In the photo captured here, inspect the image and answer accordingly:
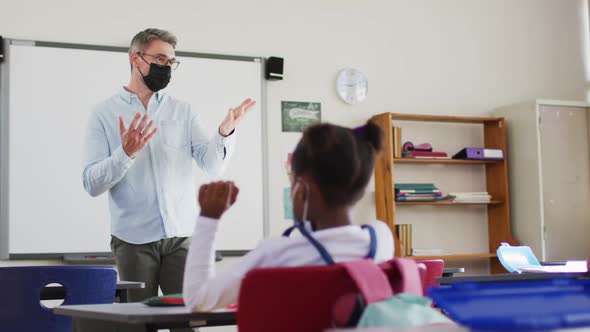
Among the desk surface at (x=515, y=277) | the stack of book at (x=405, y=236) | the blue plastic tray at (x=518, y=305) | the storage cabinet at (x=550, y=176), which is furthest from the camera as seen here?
the storage cabinet at (x=550, y=176)

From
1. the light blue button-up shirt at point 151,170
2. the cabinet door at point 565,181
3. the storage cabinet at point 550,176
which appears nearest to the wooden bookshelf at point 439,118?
the storage cabinet at point 550,176

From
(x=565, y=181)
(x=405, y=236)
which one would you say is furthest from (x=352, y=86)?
(x=565, y=181)

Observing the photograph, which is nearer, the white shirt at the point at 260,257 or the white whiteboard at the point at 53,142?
the white shirt at the point at 260,257

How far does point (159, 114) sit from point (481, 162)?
10.5ft

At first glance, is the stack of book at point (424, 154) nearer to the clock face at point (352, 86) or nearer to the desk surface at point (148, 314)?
the clock face at point (352, 86)

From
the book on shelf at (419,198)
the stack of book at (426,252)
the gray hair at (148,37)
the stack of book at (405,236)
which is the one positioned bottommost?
the stack of book at (426,252)

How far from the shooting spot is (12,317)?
7.43 ft

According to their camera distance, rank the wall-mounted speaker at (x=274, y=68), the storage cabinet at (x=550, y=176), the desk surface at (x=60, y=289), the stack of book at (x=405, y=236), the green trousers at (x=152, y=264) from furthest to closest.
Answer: the storage cabinet at (x=550, y=176) < the stack of book at (x=405, y=236) < the wall-mounted speaker at (x=274, y=68) < the green trousers at (x=152, y=264) < the desk surface at (x=60, y=289)

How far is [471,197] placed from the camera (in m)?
5.82

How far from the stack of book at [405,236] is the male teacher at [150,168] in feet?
8.01

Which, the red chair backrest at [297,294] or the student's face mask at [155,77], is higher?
the student's face mask at [155,77]

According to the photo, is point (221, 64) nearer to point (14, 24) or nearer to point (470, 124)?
point (14, 24)

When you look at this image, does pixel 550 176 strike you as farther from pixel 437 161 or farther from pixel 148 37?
pixel 148 37

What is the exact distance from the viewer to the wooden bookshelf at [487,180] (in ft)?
18.2
